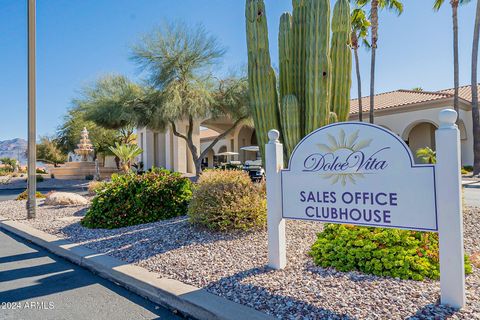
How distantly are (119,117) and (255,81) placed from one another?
1119 cm

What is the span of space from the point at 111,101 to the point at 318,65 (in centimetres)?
1369

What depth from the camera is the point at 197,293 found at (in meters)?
3.91

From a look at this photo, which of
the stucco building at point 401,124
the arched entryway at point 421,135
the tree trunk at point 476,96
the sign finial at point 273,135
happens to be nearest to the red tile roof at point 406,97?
the stucco building at point 401,124

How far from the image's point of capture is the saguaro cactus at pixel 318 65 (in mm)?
8211

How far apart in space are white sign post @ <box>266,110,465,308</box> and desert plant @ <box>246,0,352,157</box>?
398 cm

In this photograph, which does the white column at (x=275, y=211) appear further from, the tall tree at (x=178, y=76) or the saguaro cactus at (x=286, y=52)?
the tall tree at (x=178, y=76)

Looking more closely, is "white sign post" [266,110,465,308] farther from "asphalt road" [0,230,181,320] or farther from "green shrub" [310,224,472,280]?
"asphalt road" [0,230,181,320]

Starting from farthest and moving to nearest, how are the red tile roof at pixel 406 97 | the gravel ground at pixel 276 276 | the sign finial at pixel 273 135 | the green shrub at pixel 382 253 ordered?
1. the red tile roof at pixel 406 97
2. the sign finial at pixel 273 135
3. the green shrub at pixel 382 253
4. the gravel ground at pixel 276 276

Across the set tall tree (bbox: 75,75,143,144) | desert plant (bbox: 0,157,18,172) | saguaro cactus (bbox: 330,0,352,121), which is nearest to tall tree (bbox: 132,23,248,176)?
tall tree (bbox: 75,75,143,144)

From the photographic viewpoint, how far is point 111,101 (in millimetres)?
18953

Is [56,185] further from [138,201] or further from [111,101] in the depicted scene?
[138,201]

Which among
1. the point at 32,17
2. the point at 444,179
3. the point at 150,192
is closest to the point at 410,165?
the point at 444,179

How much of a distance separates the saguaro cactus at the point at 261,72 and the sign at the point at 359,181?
4.75 metres

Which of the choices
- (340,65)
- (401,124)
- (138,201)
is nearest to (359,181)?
(138,201)
